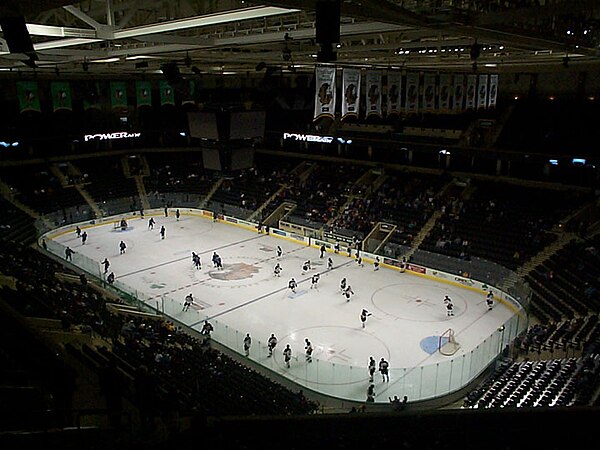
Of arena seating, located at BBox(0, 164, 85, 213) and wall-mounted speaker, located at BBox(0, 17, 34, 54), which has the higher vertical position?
wall-mounted speaker, located at BBox(0, 17, 34, 54)

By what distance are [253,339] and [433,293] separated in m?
9.79

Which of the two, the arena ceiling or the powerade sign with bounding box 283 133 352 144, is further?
the powerade sign with bounding box 283 133 352 144

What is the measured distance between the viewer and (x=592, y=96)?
104 feet

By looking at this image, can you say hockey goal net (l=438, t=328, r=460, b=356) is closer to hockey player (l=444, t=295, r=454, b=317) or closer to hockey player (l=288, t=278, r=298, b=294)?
hockey player (l=444, t=295, r=454, b=317)

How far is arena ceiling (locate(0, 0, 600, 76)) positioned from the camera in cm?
852

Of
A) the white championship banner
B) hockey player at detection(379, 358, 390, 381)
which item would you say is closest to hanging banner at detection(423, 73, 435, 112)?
the white championship banner

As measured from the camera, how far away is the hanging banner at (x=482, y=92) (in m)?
19.4

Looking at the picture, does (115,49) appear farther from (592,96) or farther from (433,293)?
(592,96)

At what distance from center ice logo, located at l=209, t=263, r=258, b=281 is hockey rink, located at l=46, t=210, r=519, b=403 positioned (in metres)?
0.05

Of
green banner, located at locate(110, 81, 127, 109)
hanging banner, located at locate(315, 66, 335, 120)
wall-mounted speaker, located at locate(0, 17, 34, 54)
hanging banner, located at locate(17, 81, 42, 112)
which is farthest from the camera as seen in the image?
green banner, located at locate(110, 81, 127, 109)

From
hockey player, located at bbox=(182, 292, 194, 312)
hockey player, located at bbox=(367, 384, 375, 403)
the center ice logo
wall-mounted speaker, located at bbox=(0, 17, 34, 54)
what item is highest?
wall-mounted speaker, located at bbox=(0, 17, 34, 54)

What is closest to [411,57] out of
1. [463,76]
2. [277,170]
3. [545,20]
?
[463,76]

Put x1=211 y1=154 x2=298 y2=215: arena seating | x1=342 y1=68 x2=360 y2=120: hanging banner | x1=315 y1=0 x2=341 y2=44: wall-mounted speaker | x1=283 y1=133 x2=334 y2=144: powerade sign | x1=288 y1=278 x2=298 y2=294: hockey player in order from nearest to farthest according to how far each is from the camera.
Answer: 1. x1=315 y1=0 x2=341 y2=44: wall-mounted speaker
2. x1=342 y1=68 x2=360 y2=120: hanging banner
3. x1=288 y1=278 x2=298 y2=294: hockey player
4. x1=211 y1=154 x2=298 y2=215: arena seating
5. x1=283 y1=133 x2=334 y2=144: powerade sign

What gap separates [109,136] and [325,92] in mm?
35797
